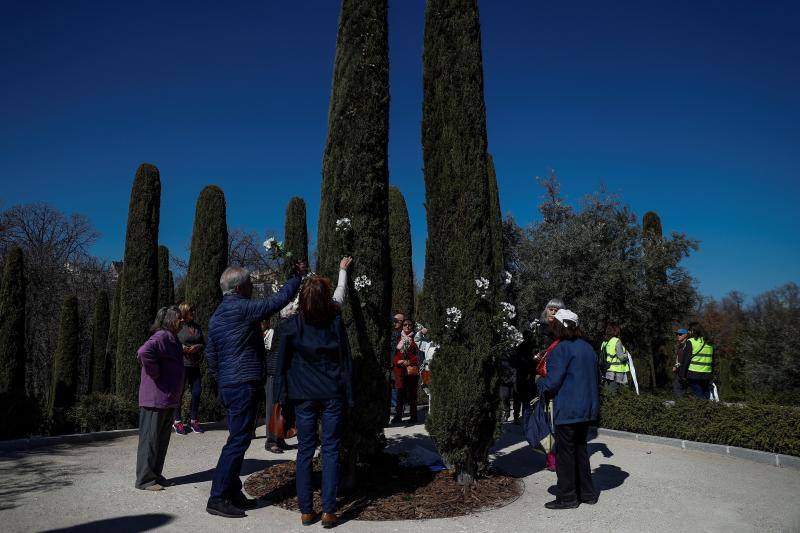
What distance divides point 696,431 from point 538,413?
4423 millimetres

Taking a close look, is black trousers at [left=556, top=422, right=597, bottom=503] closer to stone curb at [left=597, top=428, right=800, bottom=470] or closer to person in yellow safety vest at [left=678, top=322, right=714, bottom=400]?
stone curb at [left=597, top=428, right=800, bottom=470]

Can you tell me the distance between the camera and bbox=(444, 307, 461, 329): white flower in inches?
231

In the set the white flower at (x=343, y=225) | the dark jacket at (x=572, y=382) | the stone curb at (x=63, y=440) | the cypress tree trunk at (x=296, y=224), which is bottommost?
the stone curb at (x=63, y=440)

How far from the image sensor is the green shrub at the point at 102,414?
364 inches

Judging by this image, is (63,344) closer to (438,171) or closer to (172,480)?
(172,480)

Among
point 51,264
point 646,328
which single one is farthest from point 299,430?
point 51,264

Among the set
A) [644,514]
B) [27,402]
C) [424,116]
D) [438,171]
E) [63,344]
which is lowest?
[644,514]

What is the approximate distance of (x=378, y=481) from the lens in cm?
584

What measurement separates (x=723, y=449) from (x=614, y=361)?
2850 mm

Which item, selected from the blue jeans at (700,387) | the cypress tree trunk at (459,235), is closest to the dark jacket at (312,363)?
the cypress tree trunk at (459,235)

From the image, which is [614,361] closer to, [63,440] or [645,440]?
[645,440]

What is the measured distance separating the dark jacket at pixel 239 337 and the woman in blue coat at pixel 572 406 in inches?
110

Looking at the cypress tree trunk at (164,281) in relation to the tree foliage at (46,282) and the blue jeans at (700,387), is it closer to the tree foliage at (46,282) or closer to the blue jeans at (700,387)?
the tree foliage at (46,282)

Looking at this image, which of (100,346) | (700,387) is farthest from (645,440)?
(100,346)
